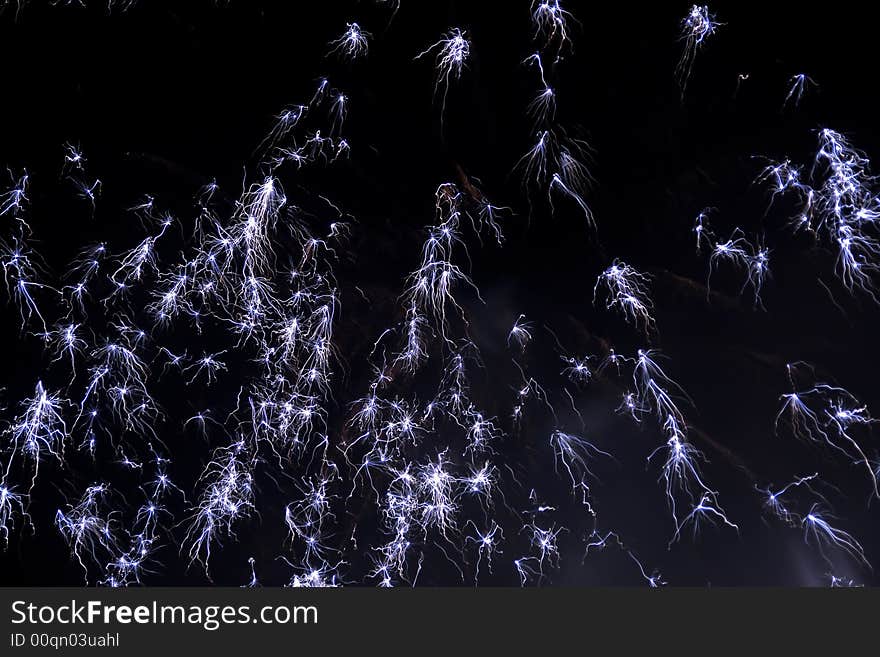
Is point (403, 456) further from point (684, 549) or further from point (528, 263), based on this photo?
point (684, 549)

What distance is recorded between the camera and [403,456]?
5.50ft

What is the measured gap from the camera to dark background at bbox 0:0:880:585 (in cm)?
160

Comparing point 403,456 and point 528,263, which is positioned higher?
point 528,263

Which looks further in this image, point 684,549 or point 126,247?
point 126,247

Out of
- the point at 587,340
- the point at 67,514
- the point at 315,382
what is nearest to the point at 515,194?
the point at 587,340

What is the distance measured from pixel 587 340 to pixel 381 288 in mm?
747

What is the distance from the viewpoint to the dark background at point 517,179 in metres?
1.60

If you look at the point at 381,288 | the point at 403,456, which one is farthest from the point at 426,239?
the point at 403,456

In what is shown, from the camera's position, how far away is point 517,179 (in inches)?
67.1

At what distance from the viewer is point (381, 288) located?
173 centimetres

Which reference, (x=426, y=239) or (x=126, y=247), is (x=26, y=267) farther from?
(x=426, y=239)

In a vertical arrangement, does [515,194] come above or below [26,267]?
above

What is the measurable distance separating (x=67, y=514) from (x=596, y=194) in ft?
7.16

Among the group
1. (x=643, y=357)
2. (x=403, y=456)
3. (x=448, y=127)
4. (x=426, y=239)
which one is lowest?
(x=403, y=456)
